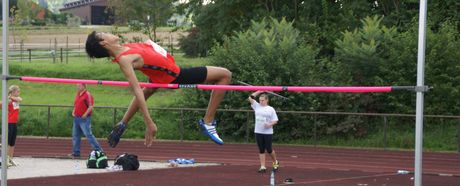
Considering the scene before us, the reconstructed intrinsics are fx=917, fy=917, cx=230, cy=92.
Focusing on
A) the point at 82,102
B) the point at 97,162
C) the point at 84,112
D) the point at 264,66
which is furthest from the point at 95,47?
the point at 264,66

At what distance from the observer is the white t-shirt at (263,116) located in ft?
47.0

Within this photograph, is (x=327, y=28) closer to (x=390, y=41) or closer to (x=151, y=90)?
(x=390, y=41)

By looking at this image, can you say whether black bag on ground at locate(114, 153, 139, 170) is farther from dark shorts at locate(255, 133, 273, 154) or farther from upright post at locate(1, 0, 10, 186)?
upright post at locate(1, 0, 10, 186)

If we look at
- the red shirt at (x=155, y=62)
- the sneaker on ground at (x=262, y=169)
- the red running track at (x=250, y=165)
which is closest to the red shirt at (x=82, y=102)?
the red running track at (x=250, y=165)

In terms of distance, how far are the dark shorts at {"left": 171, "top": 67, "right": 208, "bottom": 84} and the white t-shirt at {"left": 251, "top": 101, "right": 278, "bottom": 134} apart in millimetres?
6129

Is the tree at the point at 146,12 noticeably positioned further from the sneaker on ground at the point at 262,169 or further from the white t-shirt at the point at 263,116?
the white t-shirt at the point at 263,116

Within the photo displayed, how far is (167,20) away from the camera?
39125mm

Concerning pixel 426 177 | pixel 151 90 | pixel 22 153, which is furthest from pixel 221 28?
pixel 151 90

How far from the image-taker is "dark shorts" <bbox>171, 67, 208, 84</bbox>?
26.5ft

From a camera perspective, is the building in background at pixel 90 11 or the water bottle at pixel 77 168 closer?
the water bottle at pixel 77 168

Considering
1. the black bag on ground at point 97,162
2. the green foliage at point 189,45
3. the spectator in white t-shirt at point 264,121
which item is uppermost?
the green foliage at point 189,45

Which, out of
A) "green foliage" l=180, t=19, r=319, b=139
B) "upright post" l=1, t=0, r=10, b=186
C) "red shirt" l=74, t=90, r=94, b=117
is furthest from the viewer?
"green foliage" l=180, t=19, r=319, b=139

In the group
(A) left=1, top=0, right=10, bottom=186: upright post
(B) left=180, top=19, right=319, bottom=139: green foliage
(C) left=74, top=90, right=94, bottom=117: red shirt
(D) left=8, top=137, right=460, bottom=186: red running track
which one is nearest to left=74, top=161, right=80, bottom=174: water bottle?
(D) left=8, top=137, right=460, bottom=186: red running track

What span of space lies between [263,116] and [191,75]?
6408 millimetres
